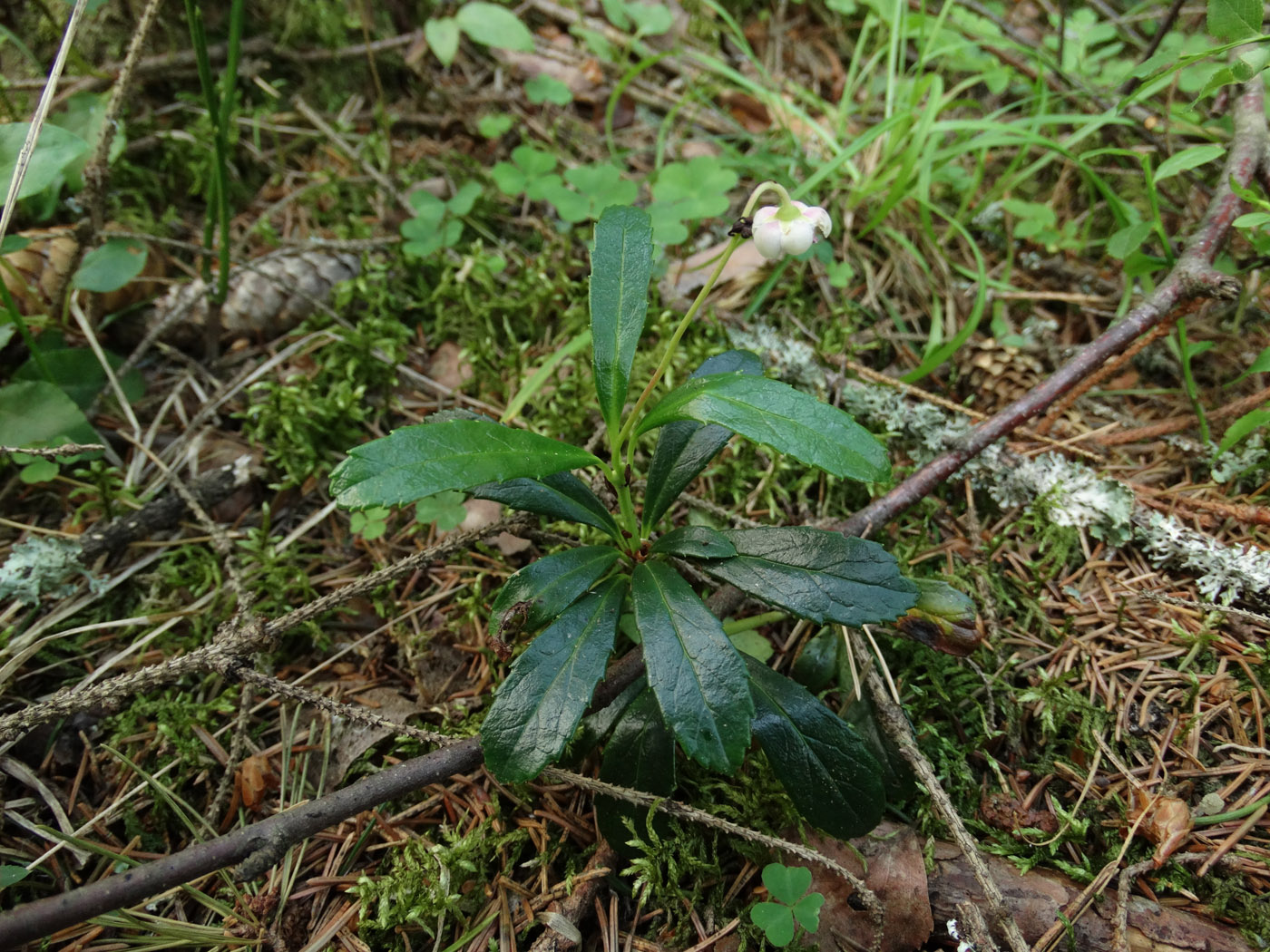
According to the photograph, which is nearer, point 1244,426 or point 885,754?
point 885,754

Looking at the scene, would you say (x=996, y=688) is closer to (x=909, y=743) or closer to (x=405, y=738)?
(x=909, y=743)

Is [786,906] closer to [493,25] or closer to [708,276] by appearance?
[708,276]

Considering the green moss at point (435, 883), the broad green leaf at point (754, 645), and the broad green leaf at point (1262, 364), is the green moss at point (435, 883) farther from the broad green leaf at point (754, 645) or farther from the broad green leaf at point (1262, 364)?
the broad green leaf at point (1262, 364)

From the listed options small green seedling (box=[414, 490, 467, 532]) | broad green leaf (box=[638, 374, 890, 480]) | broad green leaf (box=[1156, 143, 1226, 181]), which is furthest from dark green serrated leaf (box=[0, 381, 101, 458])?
broad green leaf (box=[1156, 143, 1226, 181])

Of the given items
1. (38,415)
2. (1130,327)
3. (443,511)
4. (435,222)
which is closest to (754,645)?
(443,511)

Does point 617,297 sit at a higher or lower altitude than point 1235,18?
lower

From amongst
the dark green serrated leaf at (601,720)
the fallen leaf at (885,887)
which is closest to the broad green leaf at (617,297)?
the dark green serrated leaf at (601,720)
